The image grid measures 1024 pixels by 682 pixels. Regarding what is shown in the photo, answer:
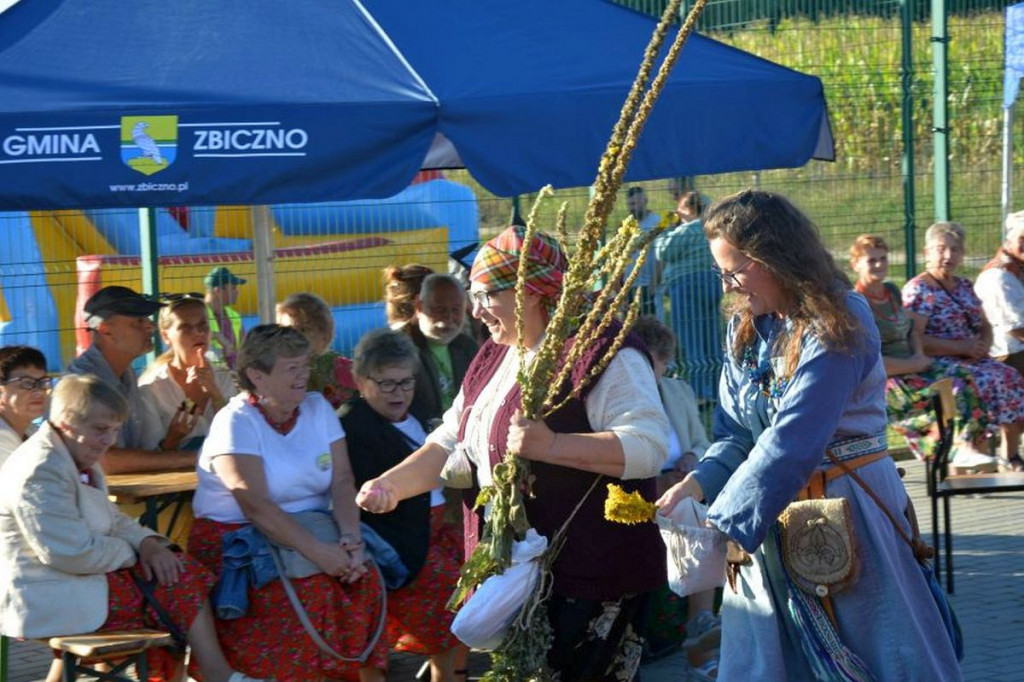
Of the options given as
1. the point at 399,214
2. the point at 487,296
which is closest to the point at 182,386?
the point at 399,214

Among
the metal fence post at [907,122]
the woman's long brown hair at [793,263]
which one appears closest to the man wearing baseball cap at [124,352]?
the woman's long brown hair at [793,263]

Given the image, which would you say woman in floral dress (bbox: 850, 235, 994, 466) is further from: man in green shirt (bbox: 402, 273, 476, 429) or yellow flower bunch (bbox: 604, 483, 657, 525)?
yellow flower bunch (bbox: 604, 483, 657, 525)

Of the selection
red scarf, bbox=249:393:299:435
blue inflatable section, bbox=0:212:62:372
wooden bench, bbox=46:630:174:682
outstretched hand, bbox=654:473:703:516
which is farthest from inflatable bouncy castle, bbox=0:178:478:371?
outstretched hand, bbox=654:473:703:516

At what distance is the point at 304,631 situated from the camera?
17.3ft

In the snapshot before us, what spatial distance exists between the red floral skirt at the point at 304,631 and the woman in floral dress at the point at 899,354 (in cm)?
421

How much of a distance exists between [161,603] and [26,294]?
2589 millimetres

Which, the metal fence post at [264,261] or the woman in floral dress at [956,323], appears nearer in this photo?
the metal fence post at [264,261]

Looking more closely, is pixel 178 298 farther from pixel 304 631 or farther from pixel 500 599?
pixel 500 599

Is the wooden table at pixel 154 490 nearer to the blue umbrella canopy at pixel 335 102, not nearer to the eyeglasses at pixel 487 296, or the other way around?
the blue umbrella canopy at pixel 335 102

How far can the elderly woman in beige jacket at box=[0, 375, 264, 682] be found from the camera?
489 centimetres

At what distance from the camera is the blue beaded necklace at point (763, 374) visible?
3.60 m

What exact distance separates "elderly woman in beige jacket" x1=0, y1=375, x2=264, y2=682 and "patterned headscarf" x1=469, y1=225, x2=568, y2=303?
172 centimetres

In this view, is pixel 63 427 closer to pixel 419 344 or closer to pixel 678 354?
pixel 419 344

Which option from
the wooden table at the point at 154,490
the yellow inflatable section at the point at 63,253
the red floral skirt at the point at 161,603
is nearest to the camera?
the red floral skirt at the point at 161,603
